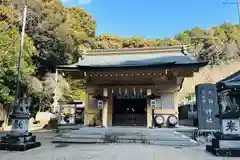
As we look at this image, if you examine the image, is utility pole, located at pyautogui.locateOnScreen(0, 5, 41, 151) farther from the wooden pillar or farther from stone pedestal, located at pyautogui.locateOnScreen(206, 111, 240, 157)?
stone pedestal, located at pyautogui.locateOnScreen(206, 111, 240, 157)

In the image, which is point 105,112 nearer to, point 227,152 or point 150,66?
point 150,66

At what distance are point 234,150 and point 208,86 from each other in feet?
12.2

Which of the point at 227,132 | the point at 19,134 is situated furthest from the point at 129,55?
the point at 19,134

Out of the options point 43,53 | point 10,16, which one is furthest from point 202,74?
point 10,16

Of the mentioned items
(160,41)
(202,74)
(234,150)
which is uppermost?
(160,41)

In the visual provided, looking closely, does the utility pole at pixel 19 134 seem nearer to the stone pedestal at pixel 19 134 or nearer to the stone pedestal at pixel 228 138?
the stone pedestal at pixel 19 134

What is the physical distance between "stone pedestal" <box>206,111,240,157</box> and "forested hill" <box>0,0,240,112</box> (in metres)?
11.7

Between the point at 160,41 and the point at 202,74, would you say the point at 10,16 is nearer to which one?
the point at 160,41

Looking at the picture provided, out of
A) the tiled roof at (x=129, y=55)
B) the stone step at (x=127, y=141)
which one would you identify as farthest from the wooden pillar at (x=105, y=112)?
the tiled roof at (x=129, y=55)

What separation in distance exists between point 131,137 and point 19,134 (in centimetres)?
407

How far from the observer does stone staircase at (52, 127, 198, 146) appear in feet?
24.2

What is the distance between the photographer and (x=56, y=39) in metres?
20.5

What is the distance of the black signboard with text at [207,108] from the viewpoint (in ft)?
26.5

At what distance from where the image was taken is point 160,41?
36.7 meters
